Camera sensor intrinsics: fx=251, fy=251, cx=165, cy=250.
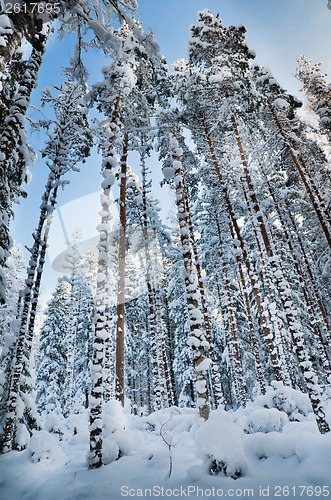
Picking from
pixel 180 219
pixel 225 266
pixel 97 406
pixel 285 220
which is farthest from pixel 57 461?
pixel 285 220

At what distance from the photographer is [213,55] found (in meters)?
12.2

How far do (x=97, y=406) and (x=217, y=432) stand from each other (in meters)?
2.89

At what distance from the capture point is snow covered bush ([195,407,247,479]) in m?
4.03

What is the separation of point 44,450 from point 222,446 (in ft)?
15.2

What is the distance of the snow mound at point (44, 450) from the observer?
600 cm

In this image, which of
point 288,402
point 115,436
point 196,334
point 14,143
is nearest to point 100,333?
point 115,436

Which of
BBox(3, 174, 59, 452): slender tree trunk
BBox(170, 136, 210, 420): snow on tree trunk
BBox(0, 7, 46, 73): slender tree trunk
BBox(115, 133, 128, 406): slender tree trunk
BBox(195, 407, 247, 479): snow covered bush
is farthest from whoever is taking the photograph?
BBox(115, 133, 128, 406): slender tree trunk

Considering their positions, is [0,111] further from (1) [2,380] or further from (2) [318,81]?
(2) [318,81]

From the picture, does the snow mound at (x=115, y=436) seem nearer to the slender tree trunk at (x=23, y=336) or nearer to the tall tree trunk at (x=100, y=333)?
the tall tree trunk at (x=100, y=333)

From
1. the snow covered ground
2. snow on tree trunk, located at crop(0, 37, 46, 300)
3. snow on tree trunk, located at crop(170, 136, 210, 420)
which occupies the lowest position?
the snow covered ground

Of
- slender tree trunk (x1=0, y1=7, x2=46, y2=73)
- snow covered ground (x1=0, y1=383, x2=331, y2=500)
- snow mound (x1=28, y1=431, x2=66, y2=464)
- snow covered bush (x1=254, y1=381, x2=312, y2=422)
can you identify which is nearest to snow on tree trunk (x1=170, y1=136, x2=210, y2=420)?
snow covered ground (x1=0, y1=383, x2=331, y2=500)

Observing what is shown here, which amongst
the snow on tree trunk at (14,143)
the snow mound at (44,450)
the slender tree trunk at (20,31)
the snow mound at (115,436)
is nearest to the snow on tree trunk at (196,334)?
the snow mound at (115,436)

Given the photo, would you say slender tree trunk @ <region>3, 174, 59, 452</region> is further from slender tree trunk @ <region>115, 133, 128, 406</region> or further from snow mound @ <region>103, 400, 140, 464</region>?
snow mound @ <region>103, 400, 140, 464</region>

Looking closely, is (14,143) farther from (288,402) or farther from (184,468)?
(288,402)
